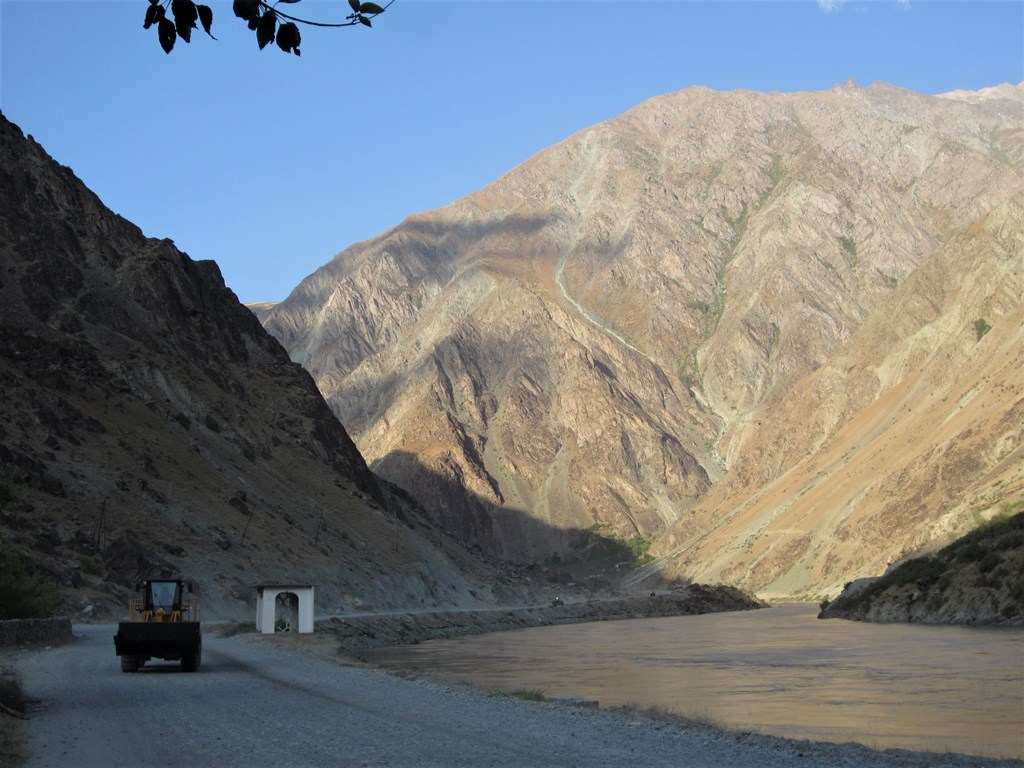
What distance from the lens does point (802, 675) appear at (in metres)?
38.5

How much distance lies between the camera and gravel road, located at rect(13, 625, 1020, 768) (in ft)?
50.3

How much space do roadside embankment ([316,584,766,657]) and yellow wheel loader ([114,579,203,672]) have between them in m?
16.7

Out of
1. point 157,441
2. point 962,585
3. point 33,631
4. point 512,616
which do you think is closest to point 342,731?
point 33,631

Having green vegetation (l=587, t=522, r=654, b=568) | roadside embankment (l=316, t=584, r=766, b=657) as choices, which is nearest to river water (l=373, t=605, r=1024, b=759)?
roadside embankment (l=316, t=584, r=766, b=657)

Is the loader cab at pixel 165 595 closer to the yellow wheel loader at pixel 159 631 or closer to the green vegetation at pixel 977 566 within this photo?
the yellow wheel loader at pixel 159 631

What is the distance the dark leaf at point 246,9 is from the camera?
778cm

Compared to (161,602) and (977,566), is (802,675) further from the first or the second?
(977,566)

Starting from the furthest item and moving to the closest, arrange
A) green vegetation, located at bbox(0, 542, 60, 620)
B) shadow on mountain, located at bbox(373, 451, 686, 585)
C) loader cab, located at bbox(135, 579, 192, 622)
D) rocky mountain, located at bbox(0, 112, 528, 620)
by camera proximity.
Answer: shadow on mountain, located at bbox(373, 451, 686, 585) → rocky mountain, located at bbox(0, 112, 528, 620) → green vegetation, located at bbox(0, 542, 60, 620) → loader cab, located at bbox(135, 579, 192, 622)

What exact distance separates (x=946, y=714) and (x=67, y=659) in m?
23.5

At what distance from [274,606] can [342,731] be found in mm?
35459

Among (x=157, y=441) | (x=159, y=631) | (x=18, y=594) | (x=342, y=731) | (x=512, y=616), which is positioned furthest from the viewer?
(x=512, y=616)

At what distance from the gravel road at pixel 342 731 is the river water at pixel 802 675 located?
4.07 m

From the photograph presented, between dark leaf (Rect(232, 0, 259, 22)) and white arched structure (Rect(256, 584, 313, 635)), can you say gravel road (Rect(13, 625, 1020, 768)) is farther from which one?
white arched structure (Rect(256, 584, 313, 635))

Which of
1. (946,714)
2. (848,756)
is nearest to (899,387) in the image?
(946,714)
